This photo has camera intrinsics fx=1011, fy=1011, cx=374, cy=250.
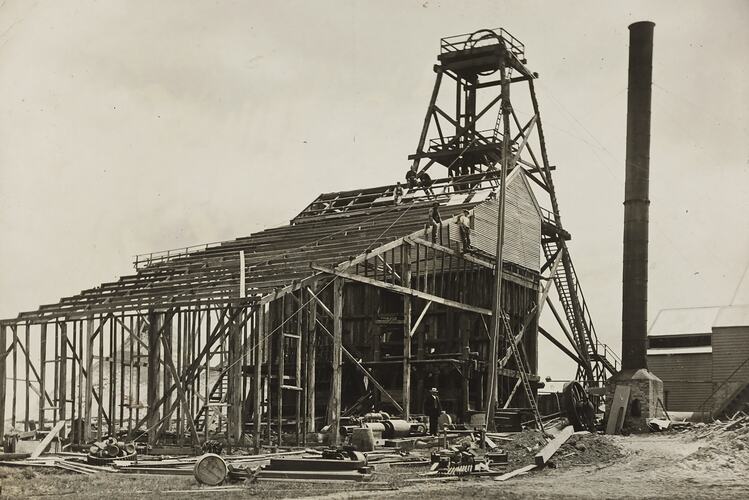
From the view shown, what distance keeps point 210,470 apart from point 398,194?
2481cm

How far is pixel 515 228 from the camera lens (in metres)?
40.6

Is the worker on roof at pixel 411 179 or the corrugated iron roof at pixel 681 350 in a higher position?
the worker on roof at pixel 411 179

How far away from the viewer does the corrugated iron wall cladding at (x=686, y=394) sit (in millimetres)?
47125

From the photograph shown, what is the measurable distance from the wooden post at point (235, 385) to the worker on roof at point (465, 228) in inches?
457

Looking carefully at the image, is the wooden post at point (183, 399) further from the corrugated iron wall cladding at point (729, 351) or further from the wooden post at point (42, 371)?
the corrugated iron wall cladding at point (729, 351)

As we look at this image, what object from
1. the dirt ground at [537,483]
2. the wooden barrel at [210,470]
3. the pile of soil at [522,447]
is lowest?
the pile of soil at [522,447]

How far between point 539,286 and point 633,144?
7.84 meters

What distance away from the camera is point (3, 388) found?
3175 centimetres

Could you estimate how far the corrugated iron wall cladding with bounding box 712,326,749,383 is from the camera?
45438mm

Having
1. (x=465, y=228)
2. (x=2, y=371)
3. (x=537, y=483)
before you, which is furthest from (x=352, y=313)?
(x=537, y=483)

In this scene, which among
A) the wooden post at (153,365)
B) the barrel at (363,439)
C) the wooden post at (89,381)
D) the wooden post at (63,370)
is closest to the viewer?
the barrel at (363,439)

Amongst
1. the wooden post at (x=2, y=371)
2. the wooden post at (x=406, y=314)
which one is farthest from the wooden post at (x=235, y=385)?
the wooden post at (x=2, y=371)

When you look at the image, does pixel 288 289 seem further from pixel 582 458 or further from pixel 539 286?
pixel 539 286

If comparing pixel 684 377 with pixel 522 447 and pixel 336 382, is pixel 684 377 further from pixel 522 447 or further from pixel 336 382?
pixel 336 382
